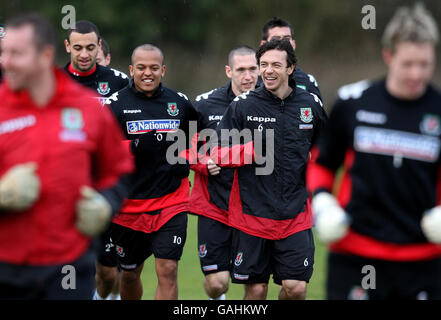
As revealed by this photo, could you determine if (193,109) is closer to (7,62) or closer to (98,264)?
(98,264)

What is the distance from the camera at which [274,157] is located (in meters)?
7.29

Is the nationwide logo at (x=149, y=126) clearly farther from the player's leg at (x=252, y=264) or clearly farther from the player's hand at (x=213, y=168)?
the player's leg at (x=252, y=264)

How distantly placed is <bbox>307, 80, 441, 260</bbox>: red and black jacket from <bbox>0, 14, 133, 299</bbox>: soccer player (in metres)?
1.43

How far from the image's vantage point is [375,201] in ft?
15.3

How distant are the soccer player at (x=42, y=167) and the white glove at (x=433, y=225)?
177cm

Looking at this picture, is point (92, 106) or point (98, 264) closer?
point (92, 106)

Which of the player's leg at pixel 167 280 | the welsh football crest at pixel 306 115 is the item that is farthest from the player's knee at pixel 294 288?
the welsh football crest at pixel 306 115

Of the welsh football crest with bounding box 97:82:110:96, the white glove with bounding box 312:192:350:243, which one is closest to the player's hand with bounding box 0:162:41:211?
the white glove with bounding box 312:192:350:243

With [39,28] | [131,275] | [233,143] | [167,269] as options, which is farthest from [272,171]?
[39,28]

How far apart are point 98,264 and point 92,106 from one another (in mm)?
4263

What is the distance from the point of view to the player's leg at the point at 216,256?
808cm

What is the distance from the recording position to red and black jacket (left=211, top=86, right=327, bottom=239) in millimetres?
7293

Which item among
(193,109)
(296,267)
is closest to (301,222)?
(296,267)

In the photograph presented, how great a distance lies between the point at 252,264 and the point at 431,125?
3.29 meters
